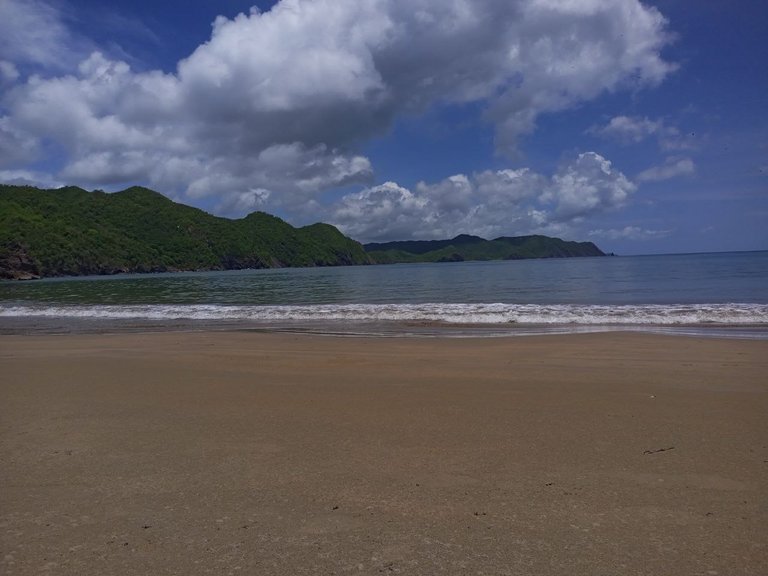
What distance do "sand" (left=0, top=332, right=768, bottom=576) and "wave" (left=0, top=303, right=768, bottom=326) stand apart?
10.7 metres

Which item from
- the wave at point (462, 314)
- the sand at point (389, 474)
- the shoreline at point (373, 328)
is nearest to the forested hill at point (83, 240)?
the wave at point (462, 314)

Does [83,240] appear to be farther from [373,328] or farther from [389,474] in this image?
[389,474]

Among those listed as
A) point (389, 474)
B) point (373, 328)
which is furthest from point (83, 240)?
point (389, 474)

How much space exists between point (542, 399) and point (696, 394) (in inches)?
94.9

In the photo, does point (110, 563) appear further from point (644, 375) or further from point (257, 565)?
point (644, 375)

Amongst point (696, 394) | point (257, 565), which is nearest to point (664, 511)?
point (257, 565)

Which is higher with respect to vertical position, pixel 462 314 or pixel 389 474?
pixel 389 474

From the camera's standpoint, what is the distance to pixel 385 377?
367 inches

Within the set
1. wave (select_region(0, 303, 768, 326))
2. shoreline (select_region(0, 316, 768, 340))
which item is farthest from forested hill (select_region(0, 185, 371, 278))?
shoreline (select_region(0, 316, 768, 340))

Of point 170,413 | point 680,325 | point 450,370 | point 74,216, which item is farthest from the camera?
point 74,216

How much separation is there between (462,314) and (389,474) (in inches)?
700

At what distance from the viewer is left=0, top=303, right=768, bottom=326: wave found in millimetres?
19219

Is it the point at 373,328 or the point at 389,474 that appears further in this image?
the point at 373,328

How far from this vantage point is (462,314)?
22047mm
